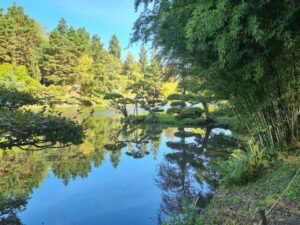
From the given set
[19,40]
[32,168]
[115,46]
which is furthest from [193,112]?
[115,46]

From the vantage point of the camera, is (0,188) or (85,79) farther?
→ (85,79)

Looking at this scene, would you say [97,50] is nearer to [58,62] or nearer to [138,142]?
[58,62]

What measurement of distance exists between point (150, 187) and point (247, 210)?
158 inches

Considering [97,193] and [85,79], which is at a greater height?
[85,79]

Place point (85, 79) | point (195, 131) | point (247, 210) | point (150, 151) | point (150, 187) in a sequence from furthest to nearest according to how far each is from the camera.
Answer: point (85, 79) < point (195, 131) < point (150, 151) < point (150, 187) < point (247, 210)

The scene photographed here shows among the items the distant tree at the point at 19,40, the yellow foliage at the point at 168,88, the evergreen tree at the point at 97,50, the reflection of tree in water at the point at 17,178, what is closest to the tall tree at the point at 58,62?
the distant tree at the point at 19,40

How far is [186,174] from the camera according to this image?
335 inches

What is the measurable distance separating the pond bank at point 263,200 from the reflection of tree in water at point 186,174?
0.46 m

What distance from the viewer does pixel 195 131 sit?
627 inches

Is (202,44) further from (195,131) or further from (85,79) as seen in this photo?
(85,79)

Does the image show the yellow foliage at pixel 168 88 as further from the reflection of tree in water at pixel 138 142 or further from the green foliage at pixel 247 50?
the green foliage at pixel 247 50

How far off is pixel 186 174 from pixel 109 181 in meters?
2.03

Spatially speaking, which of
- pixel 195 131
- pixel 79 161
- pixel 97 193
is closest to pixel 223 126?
pixel 195 131

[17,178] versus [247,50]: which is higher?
[247,50]
